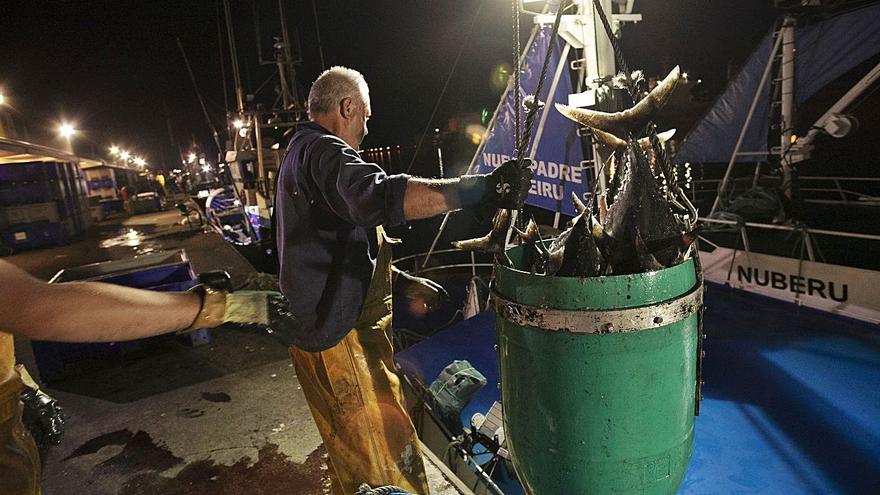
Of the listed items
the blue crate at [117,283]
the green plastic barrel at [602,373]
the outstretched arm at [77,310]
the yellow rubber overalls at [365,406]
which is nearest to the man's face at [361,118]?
the yellow rubber overalls at [365,406]

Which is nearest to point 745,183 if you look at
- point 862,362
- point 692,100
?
point 862,362

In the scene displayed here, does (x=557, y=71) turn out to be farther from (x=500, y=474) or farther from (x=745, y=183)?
(x=745, y=183)

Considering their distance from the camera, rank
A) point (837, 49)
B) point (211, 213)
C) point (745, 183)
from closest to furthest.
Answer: point (837, 49)
point (745, 183)
point (211, 213)

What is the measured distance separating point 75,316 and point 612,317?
6.14 feet

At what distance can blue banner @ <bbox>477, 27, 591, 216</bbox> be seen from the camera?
585 cm

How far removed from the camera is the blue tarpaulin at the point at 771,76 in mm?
7660

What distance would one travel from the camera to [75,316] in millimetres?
1463

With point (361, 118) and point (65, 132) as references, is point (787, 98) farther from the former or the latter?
point (65, 132)

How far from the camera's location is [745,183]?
14.1 meters

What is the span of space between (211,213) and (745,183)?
79.8ft

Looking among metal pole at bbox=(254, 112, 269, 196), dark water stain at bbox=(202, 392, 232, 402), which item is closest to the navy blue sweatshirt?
dark water stain at bbox=(202, 392, 232, 402)

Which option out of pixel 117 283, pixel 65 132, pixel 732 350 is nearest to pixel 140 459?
pixel 117 283

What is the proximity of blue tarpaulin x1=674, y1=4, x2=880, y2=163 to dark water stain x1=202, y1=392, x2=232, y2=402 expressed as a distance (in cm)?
1018

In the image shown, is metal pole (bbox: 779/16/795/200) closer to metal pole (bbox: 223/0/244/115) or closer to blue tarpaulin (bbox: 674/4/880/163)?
blue tarpaulin (bbox: 674/4/880/163)
